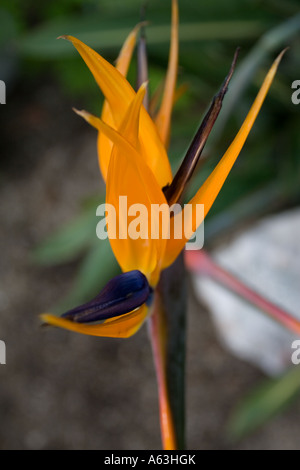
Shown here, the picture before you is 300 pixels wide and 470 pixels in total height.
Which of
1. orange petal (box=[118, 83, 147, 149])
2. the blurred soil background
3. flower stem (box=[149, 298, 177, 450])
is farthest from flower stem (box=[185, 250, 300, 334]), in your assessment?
the blurred soil background

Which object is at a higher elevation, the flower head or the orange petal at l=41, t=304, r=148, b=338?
the flower head

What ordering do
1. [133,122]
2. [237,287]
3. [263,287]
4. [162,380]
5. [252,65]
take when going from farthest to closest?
[263,287]
[252,65]
[237,287]
[162,380]
[133,122]

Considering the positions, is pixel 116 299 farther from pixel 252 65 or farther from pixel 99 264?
pixel 99 264

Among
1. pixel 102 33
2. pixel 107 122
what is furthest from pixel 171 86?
pixel 102 33

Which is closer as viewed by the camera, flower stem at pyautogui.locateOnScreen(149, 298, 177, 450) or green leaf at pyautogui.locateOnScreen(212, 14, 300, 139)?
flower stem at pyautogui.locateOnScreen(149, 298, 177, 450)

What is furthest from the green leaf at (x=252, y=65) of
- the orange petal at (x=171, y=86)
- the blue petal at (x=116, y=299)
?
the blue petal at (x=116, y=299)

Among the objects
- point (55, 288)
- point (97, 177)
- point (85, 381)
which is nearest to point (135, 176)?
point (85, 381)

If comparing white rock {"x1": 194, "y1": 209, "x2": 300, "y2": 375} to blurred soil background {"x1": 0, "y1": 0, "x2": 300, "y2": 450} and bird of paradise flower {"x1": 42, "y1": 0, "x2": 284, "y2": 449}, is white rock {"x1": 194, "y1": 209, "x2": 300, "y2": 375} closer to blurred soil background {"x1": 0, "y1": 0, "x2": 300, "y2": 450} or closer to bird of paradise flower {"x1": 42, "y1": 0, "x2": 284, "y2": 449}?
blurred soil background {"x1": 0, "y1": 0, "x2": 300, "y2": 450}
